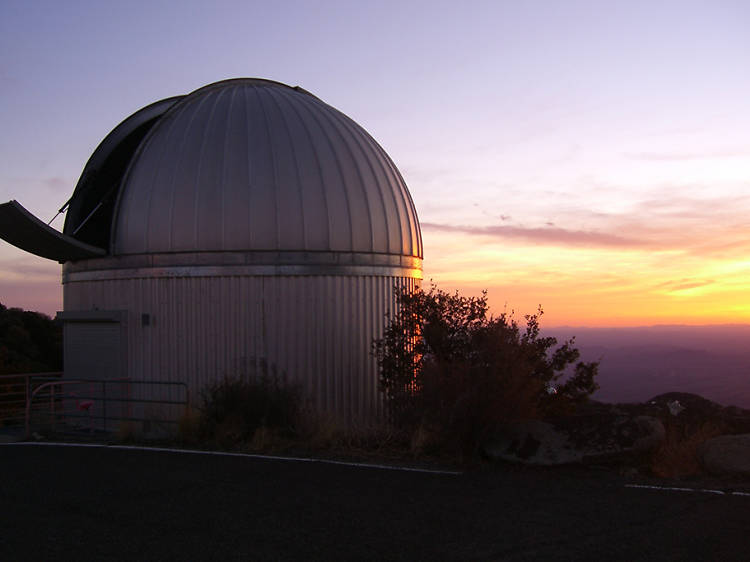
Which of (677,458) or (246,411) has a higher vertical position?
(246,411)

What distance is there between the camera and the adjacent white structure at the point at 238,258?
12.9 meters

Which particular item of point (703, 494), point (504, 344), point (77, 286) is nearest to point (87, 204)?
point (77, 286)

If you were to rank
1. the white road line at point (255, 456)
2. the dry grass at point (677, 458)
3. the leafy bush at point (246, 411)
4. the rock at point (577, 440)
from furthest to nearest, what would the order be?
the leafy bush at point (246, 411), the white road line at point (255, 456), the rock at point (577, 440), the dry grass at point (677, 458)

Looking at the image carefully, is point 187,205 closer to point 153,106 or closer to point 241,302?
point 241,302

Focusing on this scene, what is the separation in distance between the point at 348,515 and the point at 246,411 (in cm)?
447

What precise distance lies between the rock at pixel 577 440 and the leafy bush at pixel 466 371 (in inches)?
14.8

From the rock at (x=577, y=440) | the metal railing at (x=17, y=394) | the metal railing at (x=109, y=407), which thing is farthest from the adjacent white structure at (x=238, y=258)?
the rock at (x=577, y=440)

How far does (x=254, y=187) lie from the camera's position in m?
13.0

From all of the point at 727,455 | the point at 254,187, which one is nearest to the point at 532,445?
the point at 727,455

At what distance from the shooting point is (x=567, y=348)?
12.9m

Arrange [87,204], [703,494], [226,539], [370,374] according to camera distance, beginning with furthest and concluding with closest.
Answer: [87,204], [370,374], [703,494], [226,539]

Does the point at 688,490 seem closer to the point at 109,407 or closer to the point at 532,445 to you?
the point at 532,445

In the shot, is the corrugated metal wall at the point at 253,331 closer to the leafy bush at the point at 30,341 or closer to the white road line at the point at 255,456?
the white road line at the point at 255,456

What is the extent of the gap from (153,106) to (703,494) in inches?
519
